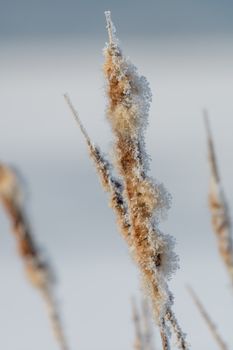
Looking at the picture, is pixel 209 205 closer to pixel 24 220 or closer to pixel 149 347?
pixel 24 220

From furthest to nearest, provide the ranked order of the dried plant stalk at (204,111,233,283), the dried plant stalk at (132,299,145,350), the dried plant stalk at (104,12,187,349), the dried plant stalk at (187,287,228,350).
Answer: the dried plant stalk at (132,299,145,350), the dried plant stalk at (104,12,187,349), the dried plant stalk at (187,287,228,350), the dried plant stalk at (204,111,233,283)

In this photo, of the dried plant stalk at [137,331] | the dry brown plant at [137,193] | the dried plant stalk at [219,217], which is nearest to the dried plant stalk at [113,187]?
the dry brown plant at [137,193]

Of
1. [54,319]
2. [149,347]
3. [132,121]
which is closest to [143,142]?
[132,121]

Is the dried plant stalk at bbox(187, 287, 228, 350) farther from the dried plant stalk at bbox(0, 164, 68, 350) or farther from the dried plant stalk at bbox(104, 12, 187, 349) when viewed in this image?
the dried plant stalk at bbox(0, 164, 68, 350)

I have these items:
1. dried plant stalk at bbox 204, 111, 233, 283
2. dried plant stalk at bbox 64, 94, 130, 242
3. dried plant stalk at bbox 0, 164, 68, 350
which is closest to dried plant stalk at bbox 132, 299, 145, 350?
dried plant stalk at bbox 64, 94, 130, 242

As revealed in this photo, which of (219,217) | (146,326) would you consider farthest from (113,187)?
(219,217)

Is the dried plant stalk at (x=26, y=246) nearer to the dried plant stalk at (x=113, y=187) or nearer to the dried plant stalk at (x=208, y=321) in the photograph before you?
the dried plant stalk at (x=208, y=321)
